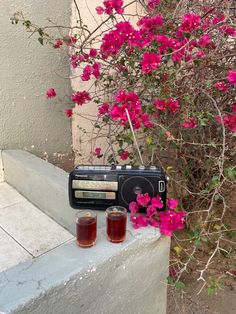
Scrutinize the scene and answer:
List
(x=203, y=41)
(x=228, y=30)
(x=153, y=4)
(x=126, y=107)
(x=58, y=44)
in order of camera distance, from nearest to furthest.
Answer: (x=126, y=107) → (x=203, y=41) → (x=228, y=30) → (x=58, y=44) → (x=153, y=4)

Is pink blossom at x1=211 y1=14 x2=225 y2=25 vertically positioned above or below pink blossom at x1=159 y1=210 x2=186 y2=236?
above

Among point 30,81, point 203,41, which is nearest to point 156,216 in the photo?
point 203,41

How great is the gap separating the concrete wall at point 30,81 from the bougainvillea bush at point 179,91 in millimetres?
78

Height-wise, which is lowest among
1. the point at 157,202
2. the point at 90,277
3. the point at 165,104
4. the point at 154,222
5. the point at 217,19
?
the point at 90,277

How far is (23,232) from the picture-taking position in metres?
1.81

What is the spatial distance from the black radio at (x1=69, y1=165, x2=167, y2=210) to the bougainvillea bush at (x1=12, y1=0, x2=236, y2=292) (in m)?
0.11

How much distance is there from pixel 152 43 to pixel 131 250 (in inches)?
48.3

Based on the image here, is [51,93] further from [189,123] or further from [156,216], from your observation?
[156,216]

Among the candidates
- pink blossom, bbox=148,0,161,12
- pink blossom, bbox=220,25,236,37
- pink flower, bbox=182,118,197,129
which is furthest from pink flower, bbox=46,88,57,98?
pink blossom, bbox=220,25,236,37

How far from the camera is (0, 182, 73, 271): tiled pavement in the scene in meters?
1.64

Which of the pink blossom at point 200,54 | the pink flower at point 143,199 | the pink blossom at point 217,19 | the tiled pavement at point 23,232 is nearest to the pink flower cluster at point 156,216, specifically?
the pink flower at point 143,199

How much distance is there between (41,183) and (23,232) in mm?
306

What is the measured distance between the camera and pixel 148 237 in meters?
1.43

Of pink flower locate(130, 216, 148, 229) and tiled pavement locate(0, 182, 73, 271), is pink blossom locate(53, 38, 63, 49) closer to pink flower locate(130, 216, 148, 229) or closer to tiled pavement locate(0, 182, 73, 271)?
tiled pavement locate(0, 182, 73, 271)
